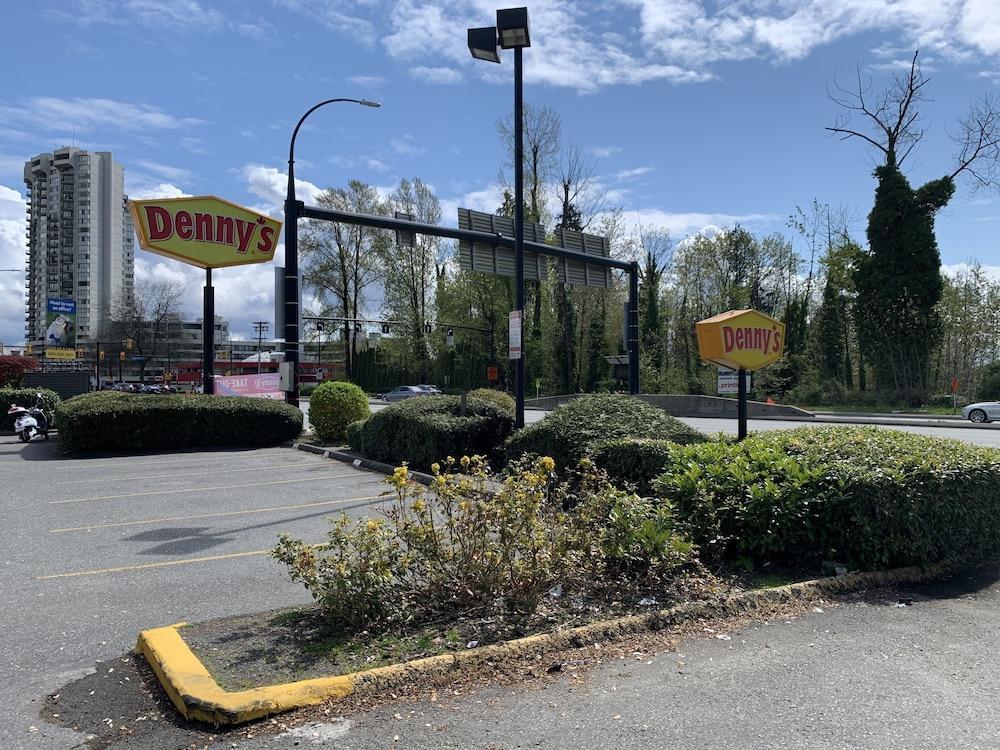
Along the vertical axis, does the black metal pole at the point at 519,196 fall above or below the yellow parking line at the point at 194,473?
above

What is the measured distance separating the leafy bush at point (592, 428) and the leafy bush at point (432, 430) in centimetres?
150

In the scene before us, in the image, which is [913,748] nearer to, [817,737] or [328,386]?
[817,737]

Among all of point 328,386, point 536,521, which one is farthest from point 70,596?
point 328,386

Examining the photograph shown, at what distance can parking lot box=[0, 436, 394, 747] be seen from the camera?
14.7 feet

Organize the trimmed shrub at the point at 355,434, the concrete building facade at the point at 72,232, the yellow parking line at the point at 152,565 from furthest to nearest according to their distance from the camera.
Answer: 1. the concrete building facade at the point at 72,232
2. the trimmed shrub at the point at 355,434
3. the yellow parking line at the point at 152,565

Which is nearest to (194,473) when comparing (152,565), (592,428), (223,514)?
(223,514)

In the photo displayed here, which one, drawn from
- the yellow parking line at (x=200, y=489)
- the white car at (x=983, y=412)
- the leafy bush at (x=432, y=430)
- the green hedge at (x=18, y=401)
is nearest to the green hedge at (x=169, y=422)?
the leafy bush at (x=432, y=430)

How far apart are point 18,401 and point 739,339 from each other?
21.2 meters

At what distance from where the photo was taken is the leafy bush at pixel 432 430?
1165 cm

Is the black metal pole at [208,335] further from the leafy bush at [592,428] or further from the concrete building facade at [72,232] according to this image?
the concrete building facade at [72,232]

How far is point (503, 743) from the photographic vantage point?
3.28 meters

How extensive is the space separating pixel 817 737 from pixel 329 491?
8633mm

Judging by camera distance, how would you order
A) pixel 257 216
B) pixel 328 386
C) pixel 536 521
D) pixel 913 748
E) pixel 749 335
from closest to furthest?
1. pixel 913 748
2. pixel 536 521
3. pixel 749 335
4. pixel 328 386
5. pixel 257 216

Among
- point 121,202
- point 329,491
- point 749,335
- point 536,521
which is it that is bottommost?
point 329,491
